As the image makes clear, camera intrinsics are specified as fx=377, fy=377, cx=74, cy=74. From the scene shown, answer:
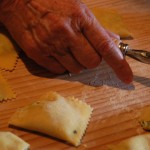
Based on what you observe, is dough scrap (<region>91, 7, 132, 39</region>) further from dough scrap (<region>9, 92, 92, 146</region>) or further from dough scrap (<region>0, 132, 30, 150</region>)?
dough scrap (<region>0, 132, 30, 150</region>)

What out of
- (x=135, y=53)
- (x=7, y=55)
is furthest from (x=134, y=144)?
(x=7, y=55)

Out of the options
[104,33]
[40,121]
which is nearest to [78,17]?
[104,33]

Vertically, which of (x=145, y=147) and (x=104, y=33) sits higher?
(x=104, y=33)

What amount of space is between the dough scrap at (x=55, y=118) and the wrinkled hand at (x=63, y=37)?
16cm

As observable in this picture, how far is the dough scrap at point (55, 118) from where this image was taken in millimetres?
978

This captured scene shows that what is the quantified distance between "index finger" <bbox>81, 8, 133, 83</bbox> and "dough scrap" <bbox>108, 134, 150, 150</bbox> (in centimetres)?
22

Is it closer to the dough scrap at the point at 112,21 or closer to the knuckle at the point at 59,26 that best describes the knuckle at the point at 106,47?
the knuckle at the point at 59,26

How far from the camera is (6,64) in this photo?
1197 millimetres

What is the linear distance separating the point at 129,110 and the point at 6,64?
1.36ft

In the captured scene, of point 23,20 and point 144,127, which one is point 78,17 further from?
point 144,127

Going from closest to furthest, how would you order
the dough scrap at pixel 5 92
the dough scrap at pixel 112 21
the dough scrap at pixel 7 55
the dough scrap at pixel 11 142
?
1. the dough scrap at pixel 11 142
2. the dough scrap at pixel 5 92
3. the dough scrap at pixel 7 55
4. the dough scrap at pixel 112 21

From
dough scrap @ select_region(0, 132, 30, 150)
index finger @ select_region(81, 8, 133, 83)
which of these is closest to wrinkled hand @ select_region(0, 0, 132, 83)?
index finger @ select_region(81, 8, 133, 83)

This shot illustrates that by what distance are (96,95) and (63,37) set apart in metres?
0.20

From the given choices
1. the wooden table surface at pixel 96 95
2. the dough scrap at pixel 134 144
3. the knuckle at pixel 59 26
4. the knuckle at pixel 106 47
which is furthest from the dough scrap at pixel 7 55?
the dough scrap at pixel 134 144
